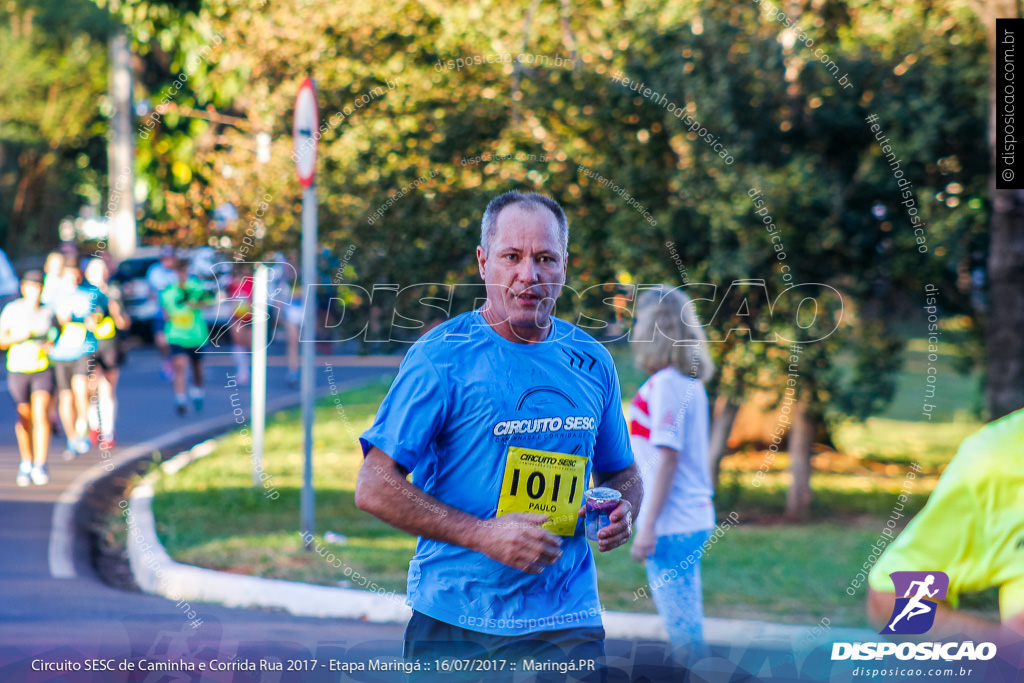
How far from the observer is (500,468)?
104 inches

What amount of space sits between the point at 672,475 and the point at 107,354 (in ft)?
26.2

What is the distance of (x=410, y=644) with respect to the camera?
2.67 meters

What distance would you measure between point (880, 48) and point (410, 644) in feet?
24.6

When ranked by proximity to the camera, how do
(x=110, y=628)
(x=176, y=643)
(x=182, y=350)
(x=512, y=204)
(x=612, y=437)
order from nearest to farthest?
(x=512, y=204)
(x=612, y=437)
(x=176, y=643)
(x=110, y=628)
(x=182, y=350)

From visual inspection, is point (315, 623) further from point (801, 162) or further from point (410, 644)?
point (801, 162)

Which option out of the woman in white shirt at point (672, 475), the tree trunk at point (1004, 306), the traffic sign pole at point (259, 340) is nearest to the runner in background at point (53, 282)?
the traffic sign pole at point (259, 340)

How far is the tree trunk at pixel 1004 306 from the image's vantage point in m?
7.04

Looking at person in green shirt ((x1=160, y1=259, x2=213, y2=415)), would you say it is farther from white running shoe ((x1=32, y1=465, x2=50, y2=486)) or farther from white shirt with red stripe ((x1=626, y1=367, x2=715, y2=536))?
white shirt with red stripe ((x1=626, y1=367, x2=715, y2=536))

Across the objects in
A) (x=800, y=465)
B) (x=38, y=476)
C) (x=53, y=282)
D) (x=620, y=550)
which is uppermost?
(x=53, y=282)

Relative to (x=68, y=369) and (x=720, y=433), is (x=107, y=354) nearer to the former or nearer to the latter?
(x=68, y=369)

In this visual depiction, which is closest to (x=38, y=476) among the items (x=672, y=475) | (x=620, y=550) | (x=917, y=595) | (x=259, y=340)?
(x=259, y=340)

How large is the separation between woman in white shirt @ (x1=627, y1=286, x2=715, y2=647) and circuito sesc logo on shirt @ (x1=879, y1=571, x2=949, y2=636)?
7.32 feet

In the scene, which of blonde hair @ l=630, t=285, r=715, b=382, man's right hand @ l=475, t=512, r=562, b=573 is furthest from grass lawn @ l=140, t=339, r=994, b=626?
man's right hand @ l=475, t=512, r=562, b=573

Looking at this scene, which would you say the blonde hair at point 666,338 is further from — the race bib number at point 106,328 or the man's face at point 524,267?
the race bib number at point 106,328
